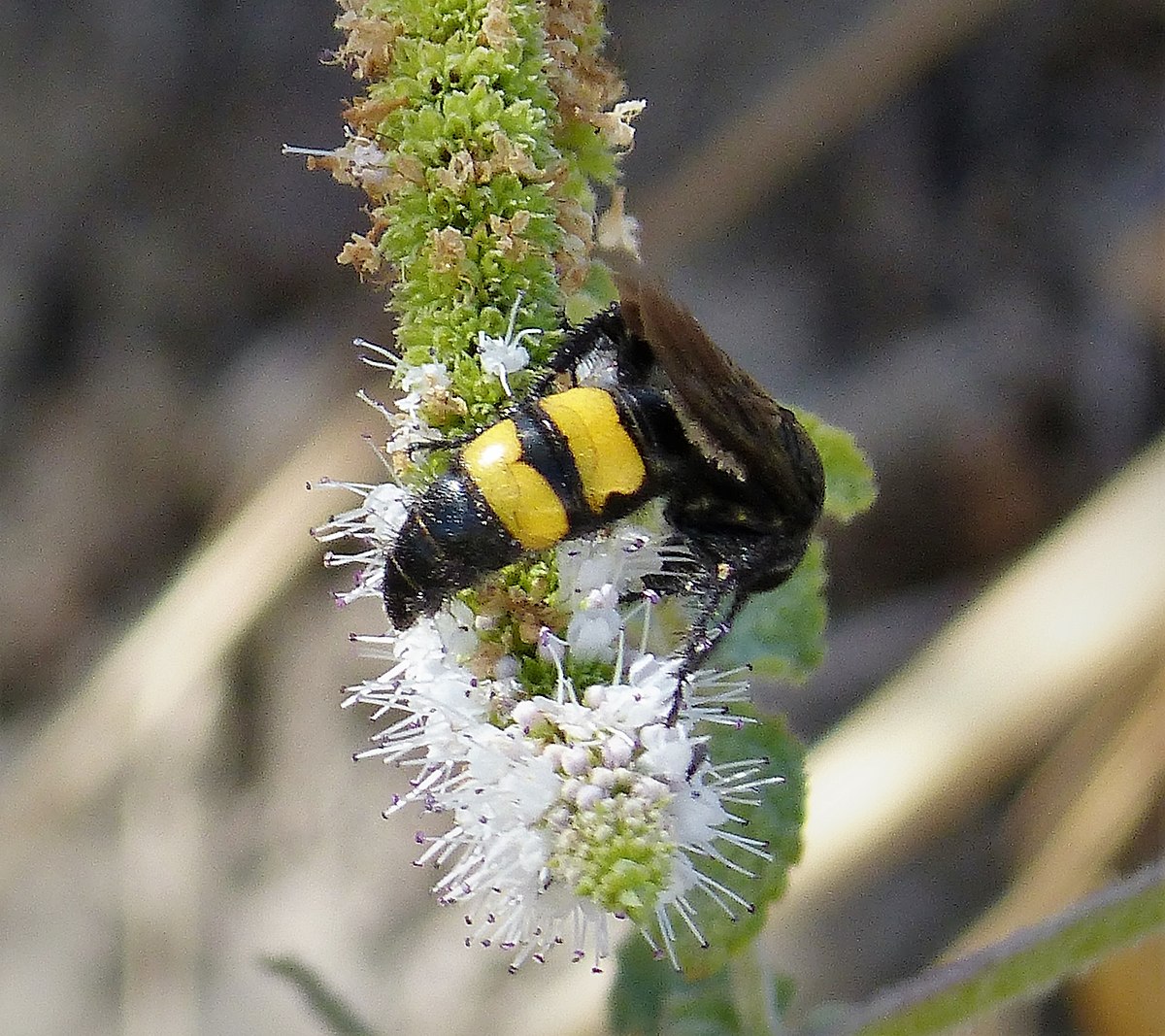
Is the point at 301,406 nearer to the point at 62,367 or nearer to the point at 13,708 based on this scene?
the point at 62,367

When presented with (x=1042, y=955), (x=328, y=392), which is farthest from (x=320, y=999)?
(x=328, y=392)

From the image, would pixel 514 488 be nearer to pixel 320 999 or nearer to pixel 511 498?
pixel 511 498

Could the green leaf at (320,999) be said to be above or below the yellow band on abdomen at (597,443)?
below

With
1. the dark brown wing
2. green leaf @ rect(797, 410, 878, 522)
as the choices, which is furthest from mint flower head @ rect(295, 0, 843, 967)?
green leaf @ rect(797, 410, 878, 522)

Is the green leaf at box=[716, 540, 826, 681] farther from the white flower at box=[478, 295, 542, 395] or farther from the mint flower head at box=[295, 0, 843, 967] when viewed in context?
the white flower at box=[478, 295, 542, 395]

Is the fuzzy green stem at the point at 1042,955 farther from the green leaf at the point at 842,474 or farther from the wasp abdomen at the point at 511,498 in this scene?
the wasp abdomen at the point at 511,498

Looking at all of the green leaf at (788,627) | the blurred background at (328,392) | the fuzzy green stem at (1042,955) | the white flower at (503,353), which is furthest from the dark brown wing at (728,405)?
the blurred background at (328,392)
